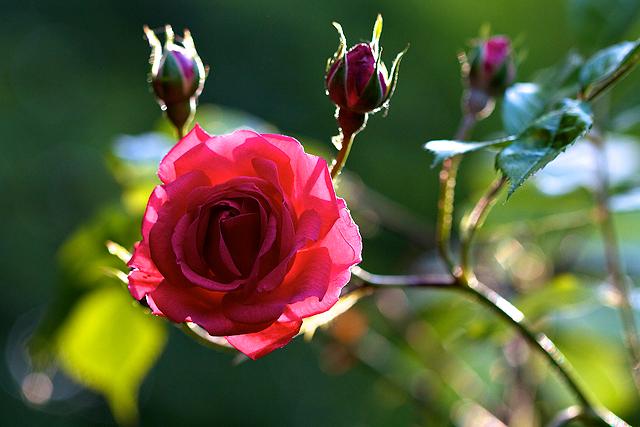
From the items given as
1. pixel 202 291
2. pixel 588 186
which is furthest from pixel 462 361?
pixel 202 291

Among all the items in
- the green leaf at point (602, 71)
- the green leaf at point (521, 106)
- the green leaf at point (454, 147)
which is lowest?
the green leaf at point (454, 147)

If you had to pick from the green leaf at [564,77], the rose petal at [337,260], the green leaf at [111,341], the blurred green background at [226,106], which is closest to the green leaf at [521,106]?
the green leaf at [564,77]

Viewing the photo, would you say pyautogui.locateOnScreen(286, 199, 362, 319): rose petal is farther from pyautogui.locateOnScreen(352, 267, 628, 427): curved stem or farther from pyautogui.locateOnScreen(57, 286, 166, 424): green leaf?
pyautogui.locateOnScreen(57, 286, 166, 424): green leaf

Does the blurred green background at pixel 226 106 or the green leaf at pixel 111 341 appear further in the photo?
the blurred green background at pixel 226 106

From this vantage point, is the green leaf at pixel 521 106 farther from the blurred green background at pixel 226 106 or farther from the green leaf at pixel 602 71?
the blurred green background at pixel 226 106

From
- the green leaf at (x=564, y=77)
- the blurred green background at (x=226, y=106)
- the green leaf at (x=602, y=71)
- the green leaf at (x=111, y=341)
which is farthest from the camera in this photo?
the blurred green background at (x=226, y=106)

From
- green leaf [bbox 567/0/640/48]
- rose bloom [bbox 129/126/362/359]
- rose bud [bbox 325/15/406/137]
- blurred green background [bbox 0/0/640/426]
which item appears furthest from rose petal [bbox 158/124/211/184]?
blurred green background [bbox 0/0/640/426]

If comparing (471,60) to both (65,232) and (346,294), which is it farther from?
(65,232)
